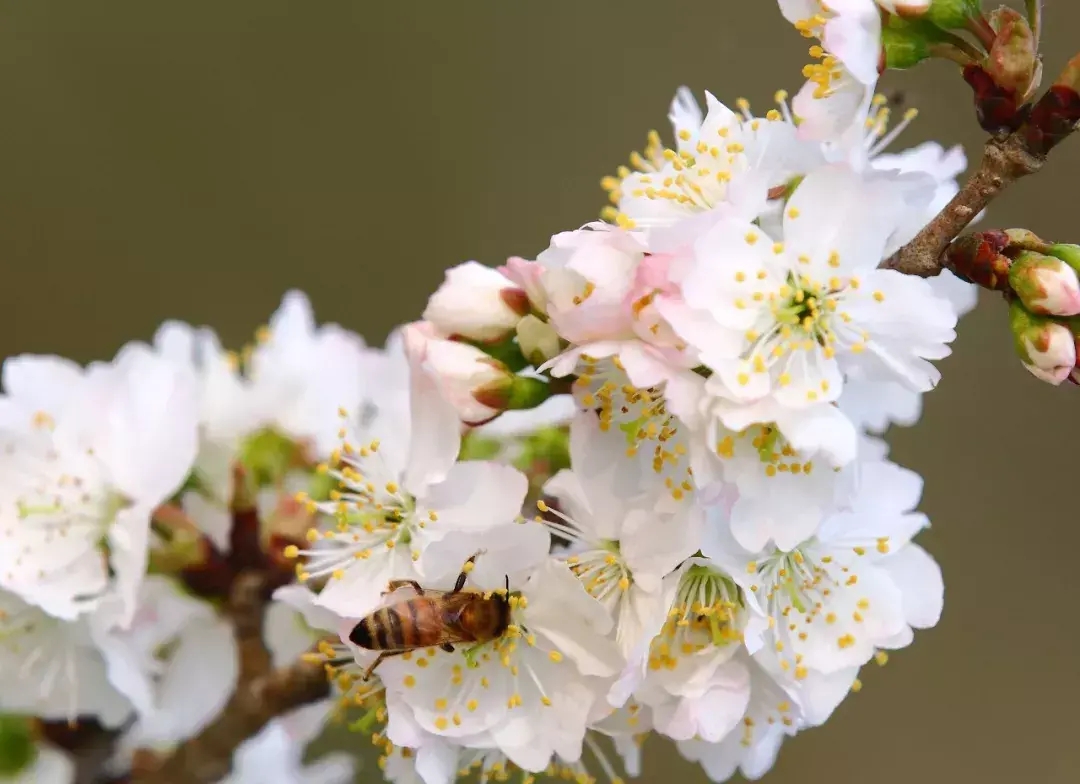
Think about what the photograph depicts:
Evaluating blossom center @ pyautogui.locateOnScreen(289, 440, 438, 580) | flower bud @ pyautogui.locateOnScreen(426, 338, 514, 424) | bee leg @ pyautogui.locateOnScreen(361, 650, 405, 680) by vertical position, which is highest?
flower bud @ pyautogui.locateOnScreen(426, 338, 514, 424)

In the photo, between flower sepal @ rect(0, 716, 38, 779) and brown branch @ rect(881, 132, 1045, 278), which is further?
flower sepal @ rect(0, 716, 38, 779)

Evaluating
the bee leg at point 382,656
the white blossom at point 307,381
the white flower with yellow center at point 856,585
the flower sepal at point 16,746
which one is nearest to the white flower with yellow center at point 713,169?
the white flower with yellow center at point 856,585

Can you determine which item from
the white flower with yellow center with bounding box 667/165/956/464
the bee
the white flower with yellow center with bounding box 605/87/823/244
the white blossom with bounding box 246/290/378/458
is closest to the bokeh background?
the white blossom with bounding box 246/290/378/458

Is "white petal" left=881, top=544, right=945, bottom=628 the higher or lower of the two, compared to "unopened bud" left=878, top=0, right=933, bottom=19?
lower

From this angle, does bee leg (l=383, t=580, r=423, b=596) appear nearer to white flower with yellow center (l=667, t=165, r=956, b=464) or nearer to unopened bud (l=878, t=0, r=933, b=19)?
white flower with yellow center (l=667, t=165, r=956, b=464)

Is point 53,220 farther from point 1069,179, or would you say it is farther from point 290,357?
point 1069,179

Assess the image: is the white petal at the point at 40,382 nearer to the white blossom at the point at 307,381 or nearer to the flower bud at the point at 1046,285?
the white blossom at the point at 307,381

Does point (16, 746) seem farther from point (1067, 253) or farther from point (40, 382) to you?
point (1067, 253)

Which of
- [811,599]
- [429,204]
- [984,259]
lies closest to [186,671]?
[811,599]
